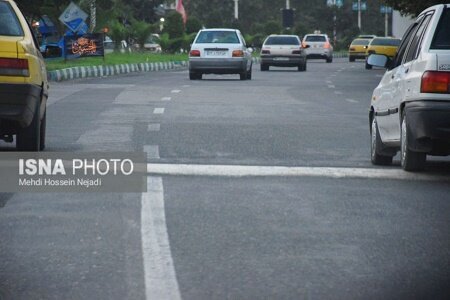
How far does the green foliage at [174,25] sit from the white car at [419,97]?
6309 cm

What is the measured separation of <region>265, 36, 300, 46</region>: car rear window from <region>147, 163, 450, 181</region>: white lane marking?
3990 cm

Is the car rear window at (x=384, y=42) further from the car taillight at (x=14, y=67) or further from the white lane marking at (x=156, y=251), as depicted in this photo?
the white lane marking at (x=156, y=251)

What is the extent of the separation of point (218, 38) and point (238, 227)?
1283 inches

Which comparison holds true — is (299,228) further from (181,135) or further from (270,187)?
(181,135)

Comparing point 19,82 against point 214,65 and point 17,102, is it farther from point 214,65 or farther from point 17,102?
point 214,65

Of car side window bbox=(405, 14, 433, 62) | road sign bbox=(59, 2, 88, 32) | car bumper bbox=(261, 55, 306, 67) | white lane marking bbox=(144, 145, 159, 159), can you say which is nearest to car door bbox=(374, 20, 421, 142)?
car side window bbox=(405, 14, 433, 62)

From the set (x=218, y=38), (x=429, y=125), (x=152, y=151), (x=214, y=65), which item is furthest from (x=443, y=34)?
(x=218, y=38)

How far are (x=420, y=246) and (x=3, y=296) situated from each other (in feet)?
8.66

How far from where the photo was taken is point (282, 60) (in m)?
52.0

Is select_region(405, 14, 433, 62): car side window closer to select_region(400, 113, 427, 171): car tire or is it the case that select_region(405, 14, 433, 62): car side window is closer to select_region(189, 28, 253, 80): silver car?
select_region(400, 113, 427, 171): car tire

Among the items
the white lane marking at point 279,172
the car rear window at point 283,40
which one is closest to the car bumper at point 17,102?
the white lane marking at point 279,172

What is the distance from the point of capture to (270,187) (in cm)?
1080

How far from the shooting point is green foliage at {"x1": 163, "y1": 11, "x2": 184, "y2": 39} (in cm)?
7594

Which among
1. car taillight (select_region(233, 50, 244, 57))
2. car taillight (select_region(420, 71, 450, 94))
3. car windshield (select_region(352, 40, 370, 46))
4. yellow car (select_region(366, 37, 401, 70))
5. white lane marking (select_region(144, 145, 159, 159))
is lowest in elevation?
car windshield (select_region(352, 40, 370, 46))
